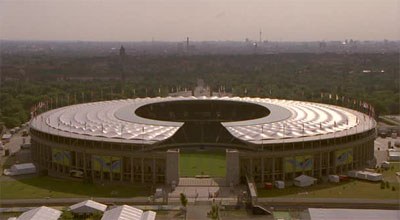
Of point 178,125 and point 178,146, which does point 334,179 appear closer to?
point 178,125

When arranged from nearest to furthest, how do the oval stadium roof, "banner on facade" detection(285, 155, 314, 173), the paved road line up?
1. the paved road
2. "banner on facade" detection(285, 155, 314, 173)
3. the oval stadium roof

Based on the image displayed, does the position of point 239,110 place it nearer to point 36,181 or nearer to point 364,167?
point 364,167

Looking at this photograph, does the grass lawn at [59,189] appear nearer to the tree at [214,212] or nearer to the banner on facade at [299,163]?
the tree at [214,212]

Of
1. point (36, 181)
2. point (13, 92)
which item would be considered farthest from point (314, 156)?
point (13, 92)

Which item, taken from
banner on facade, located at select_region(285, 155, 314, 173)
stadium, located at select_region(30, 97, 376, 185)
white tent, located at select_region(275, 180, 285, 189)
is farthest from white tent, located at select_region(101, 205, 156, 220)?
banner on facade, located at select_region(285, 155, 314, 173)

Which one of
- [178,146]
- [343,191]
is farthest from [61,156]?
[343,191]

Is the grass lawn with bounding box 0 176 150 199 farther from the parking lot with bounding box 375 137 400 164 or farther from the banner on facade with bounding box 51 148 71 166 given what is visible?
the parking lot with bounding box 375 137 400 164
